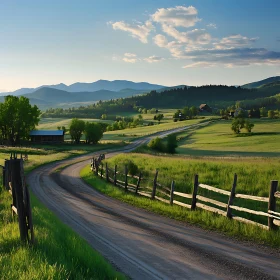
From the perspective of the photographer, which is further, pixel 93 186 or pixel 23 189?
pixel 93 186

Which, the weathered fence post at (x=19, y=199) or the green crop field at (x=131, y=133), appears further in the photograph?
the green crop field at (x=131, y=133)

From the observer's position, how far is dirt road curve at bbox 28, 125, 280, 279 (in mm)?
9562

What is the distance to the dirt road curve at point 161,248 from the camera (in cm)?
956

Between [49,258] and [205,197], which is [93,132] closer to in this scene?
[205,197]

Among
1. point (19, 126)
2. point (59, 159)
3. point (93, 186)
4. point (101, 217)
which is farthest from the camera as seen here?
point (19, 126)

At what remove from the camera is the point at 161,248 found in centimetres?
1162

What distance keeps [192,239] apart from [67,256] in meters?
6.09

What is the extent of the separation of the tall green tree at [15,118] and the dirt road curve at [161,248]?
227 feet

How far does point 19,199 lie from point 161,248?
17.3 feet

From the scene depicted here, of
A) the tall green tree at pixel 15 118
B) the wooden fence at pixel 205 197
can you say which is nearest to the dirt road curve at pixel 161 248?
the wooden fence at pixel 205 197

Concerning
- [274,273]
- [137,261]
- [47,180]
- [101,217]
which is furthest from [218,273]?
[47,180]

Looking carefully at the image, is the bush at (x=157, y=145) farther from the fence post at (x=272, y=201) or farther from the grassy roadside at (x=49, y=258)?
the grassy roadside at (x=49, y=258)

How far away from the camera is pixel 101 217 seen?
16.8m

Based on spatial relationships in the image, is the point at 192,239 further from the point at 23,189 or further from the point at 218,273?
the point at 23,189
